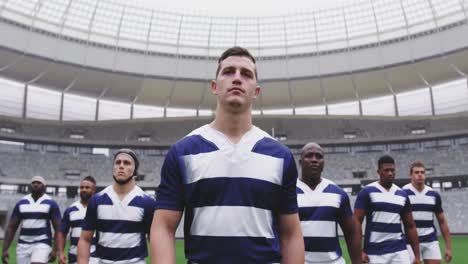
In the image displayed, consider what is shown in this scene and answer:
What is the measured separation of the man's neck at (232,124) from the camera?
7.45 ft

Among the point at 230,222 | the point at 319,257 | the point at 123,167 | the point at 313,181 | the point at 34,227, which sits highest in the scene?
the point at 123,167

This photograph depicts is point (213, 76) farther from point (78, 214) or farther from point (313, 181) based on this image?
point (313, 181)

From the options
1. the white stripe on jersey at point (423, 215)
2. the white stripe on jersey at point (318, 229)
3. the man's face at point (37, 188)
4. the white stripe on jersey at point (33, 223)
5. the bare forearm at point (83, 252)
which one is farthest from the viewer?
the man's face at point (37, 188)

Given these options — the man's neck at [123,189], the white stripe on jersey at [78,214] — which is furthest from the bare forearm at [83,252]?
the white stripe on jersey at [78,214]

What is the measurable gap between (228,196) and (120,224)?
293 centimetres

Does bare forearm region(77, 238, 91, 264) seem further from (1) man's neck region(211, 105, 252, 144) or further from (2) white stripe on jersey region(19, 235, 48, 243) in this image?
(2) white stripe on jersey region(19, 235, 48, 243)

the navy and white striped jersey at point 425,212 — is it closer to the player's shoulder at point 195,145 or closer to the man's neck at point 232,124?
the man's neck at point 232,124

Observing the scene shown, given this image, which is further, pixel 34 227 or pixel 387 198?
pixel 34 227

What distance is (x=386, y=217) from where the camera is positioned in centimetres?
596

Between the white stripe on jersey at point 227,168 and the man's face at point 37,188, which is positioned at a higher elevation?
the man's face at point 37,188

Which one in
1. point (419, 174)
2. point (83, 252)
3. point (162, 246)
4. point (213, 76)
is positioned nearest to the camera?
point (162, 246)

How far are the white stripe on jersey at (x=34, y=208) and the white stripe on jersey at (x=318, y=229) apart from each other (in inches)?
194

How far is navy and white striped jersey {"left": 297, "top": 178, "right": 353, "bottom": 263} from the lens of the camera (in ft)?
15.2

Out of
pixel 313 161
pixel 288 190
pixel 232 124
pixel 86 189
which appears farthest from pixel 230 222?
pixel 86 189
